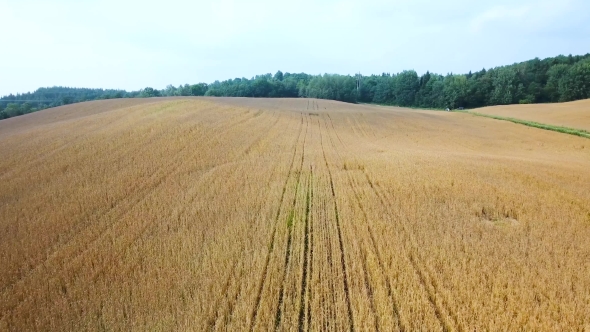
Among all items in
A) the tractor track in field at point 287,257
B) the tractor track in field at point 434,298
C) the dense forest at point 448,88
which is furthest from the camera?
the dense forest at point 448,88

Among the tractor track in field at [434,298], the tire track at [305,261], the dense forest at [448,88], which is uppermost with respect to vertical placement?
the dense forest at [448,88]

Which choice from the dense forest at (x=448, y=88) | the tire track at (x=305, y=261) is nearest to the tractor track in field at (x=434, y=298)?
the tire track at (x=305, y=261)

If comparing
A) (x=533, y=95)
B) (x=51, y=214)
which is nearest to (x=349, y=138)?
(x=51, y=214)

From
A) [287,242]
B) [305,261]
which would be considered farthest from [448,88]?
[305,261]

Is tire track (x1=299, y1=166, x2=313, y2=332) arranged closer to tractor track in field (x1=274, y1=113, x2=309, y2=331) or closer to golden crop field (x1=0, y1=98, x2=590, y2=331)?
golden crop field (x1=0, y1=98, x2=590, y2=331)

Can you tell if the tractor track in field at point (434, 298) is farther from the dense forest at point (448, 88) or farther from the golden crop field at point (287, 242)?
the dense forest at point (448, 88)

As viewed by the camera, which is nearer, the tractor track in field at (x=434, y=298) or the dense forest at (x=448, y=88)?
the tractor track in field at (x=434, y=298)

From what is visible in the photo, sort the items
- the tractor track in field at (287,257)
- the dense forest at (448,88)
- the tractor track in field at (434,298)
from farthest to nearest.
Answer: the dense forest at (448,88), the tractor track in field at (287,257), the tractor track in field at (434,298)
